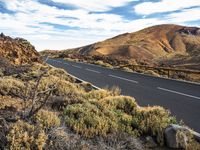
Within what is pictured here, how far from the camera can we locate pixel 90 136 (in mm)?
7773

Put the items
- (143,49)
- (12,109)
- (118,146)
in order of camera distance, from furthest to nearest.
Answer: (143,49) < (12,109) < (118,146)

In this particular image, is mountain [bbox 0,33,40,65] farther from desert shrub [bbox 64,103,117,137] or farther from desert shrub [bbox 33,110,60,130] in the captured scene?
desert shrub [bbox 33,110,60,130]

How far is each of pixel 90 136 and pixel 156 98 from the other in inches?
315

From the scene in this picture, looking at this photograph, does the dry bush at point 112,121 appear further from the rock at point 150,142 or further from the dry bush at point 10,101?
the dry bush at point 10,101

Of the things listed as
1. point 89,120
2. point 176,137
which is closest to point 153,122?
point 176,137

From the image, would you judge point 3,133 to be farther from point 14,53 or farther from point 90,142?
point 14,53

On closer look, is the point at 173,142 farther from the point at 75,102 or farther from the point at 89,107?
the point at 75,102

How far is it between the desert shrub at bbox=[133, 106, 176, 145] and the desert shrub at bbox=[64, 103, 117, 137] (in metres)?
0.64

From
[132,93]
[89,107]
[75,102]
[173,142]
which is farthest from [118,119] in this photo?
[132,93]

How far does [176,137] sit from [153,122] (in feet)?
2.92

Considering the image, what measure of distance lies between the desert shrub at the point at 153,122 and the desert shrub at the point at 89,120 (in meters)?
0.64

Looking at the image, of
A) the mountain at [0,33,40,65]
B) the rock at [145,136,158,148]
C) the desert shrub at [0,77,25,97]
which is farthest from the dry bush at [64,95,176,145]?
the mountain at [0,33,40,65]

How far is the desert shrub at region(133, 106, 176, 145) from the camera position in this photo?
27.3ft

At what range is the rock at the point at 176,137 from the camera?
782 centimetres
